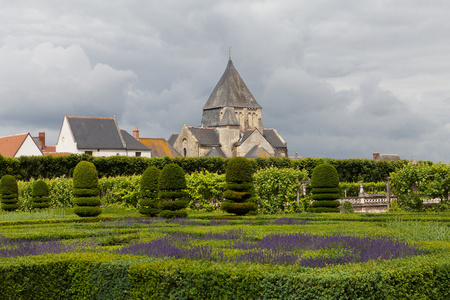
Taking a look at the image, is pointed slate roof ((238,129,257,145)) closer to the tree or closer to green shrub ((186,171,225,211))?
green shrub ((186,171,225,211))

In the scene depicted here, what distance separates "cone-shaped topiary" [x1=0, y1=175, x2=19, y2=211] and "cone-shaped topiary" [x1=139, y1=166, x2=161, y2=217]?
11891 mm

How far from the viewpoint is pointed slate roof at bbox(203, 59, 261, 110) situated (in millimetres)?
94875

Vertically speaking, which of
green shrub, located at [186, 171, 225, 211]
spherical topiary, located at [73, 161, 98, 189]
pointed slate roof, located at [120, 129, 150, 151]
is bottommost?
green shrub, located at [186, 171, 225, 211]

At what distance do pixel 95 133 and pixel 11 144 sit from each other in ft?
33.3

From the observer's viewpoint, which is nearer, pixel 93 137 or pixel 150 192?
pixel 150 192

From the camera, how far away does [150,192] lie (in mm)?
21109

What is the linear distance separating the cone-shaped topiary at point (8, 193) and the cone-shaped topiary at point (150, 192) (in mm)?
11891

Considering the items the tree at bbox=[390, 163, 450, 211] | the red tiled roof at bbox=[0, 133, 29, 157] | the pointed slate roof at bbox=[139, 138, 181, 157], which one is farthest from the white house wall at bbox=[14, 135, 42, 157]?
the tree at bbox=[390, 163, 450, 211]

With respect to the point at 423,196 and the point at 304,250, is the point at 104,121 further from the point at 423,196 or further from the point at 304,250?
the point at 304,250

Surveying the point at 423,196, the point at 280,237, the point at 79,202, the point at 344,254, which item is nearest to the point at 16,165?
the point at 79,202

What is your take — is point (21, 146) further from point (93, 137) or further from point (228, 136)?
point (228, 136)

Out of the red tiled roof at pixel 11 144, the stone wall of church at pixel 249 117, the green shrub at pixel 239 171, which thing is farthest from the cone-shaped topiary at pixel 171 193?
the stone wall of church at pixel 249 117

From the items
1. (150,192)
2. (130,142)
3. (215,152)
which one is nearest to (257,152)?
(215,152)

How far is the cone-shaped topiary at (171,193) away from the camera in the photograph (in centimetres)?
1925
